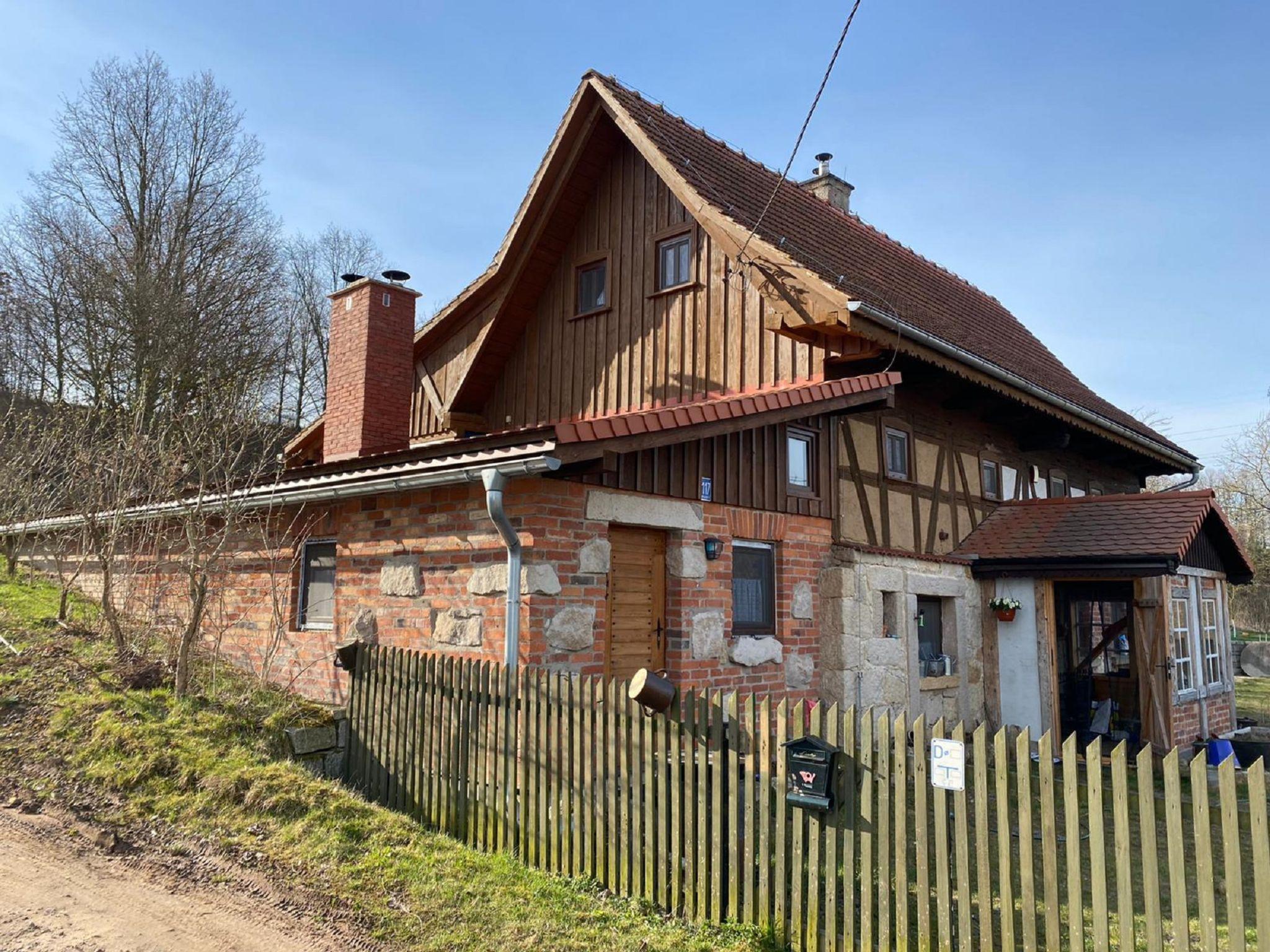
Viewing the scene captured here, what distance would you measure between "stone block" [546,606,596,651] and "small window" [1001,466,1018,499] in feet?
28.7

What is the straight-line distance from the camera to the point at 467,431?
12984 millimetres

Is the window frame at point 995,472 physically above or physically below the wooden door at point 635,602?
above

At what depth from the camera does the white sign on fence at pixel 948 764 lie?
4.04 metres

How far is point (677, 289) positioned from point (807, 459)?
102 inches

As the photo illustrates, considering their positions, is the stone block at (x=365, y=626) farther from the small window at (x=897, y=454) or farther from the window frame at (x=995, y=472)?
the window frame at (x=995, y=472)

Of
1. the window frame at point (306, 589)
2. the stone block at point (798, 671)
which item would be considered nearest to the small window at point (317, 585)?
the window frame at point (306, 589)

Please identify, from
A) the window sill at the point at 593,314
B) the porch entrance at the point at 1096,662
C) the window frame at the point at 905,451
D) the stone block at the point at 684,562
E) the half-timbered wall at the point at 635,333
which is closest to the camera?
the stone block at the point at 684,562

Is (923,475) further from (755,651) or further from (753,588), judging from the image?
(755,651)

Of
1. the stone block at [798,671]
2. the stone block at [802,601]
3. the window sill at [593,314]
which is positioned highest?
the window sill at [593,314]

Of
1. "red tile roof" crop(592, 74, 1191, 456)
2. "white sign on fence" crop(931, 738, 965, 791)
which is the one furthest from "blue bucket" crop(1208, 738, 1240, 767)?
"white sign on fence" crop(931, 738, 965, 791)

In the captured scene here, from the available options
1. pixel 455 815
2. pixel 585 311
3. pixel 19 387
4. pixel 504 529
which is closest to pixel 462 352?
pixel 585 311

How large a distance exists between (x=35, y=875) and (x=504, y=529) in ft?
10.9

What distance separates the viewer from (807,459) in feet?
32.4

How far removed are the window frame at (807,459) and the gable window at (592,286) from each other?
331cm
